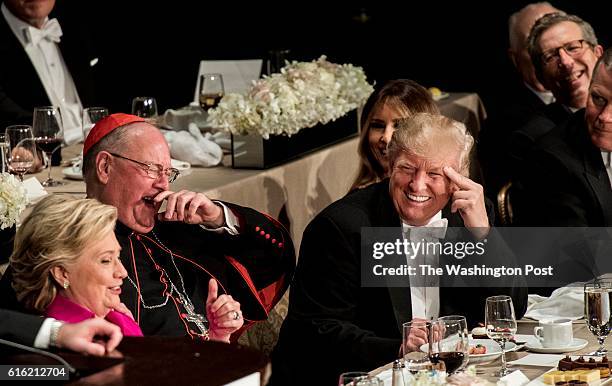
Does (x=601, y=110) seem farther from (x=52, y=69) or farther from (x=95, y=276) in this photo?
(x=52, y=69)

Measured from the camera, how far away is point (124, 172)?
3320 millimetres

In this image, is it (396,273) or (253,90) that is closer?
(396,273)

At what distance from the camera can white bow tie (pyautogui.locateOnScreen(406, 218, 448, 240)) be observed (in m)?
3.54

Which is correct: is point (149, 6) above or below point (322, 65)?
above

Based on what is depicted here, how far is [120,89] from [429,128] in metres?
5.83

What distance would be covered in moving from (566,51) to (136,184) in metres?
2.80

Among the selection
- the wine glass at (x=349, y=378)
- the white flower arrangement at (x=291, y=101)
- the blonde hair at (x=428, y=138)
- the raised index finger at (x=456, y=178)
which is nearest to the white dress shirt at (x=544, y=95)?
the white flower arrangement at (x=291, y=101)

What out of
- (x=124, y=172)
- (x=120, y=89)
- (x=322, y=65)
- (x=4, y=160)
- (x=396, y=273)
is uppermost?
(x=120, y=89)

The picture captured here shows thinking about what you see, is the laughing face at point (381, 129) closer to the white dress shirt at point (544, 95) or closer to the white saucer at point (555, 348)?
the white saucer at point (555, 348)

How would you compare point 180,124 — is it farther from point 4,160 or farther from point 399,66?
point 399,66

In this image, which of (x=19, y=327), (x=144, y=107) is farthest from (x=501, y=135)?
(x=19, y=327)

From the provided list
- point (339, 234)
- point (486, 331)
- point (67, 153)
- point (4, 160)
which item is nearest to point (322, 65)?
point (67, 153)

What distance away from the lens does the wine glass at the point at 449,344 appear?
2.62 m

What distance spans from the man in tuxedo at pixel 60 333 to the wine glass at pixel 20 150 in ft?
6.66
